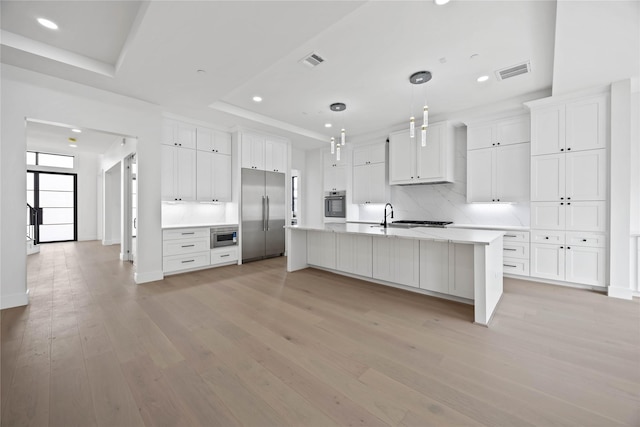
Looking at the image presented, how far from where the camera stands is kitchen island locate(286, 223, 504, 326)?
8.09 feet

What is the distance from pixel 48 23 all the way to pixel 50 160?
7901 mm

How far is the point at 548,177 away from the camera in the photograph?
12.1 feet

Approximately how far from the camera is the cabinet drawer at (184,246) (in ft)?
13.9

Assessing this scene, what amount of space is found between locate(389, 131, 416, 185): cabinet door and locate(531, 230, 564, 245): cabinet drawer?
84.4 inches

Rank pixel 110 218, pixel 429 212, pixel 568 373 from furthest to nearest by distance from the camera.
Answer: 1. pixel 110 218
2. pixel 429 212
3. pixel 568 373

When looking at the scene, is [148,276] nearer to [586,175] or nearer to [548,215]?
[548,215]

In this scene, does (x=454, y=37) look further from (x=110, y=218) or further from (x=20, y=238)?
(x=110, y=218)

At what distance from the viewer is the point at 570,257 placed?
3.52 m

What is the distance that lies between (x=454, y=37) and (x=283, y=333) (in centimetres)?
336

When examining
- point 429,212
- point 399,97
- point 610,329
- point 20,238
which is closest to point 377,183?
point 429,212

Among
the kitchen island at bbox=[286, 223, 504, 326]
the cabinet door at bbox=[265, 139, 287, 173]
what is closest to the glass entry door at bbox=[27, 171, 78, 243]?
the cabinet door at bbox=[265, 139, 287, 173]

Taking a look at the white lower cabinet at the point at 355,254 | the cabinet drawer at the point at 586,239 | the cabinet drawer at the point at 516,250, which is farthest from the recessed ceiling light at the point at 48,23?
the cabinet drawer at the point at 586,239

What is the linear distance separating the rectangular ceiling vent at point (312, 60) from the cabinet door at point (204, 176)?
2.86m

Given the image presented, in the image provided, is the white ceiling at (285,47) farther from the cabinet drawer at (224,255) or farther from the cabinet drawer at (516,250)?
the cabinet drawer at (224,255)
